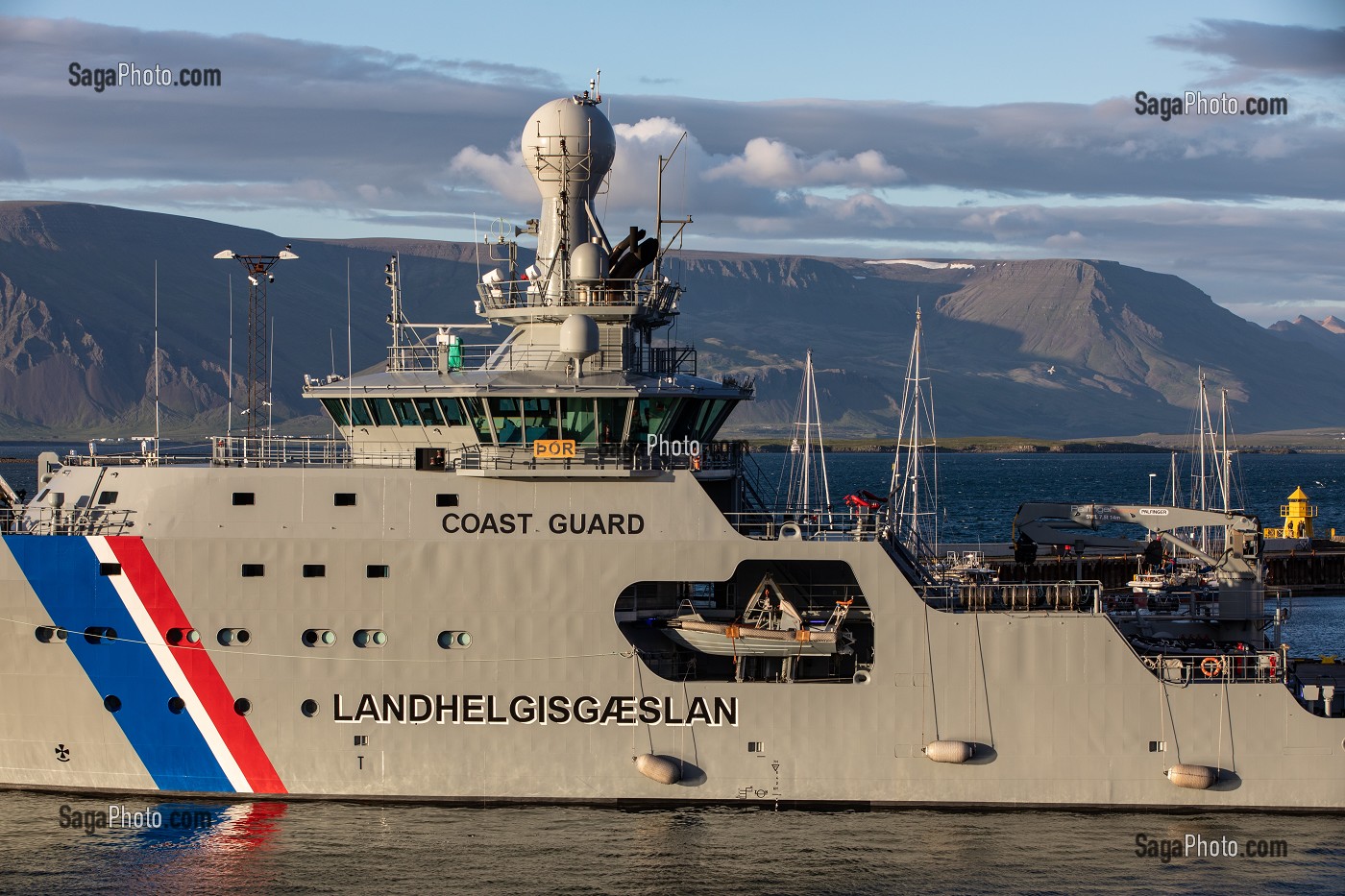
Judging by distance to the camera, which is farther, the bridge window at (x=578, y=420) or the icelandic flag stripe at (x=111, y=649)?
the bridge window at (x=578, y=420)

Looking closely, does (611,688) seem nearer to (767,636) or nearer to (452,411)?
(767,636)

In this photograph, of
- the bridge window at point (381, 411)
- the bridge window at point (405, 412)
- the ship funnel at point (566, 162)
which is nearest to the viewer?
the bridge window at point (405, 412)

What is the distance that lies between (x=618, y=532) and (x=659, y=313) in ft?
14.3

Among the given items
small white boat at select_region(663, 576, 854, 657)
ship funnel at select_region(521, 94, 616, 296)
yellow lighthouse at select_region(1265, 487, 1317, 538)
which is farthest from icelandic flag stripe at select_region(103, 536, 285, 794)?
yellow lighthouse at select_region(1265, 487, 1317, 538)

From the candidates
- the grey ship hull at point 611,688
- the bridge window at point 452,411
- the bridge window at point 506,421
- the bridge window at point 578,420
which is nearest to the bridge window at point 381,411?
the bridge window at point 452,411

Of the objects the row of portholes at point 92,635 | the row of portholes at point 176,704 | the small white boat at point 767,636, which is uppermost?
the row of portholes at point 92,635

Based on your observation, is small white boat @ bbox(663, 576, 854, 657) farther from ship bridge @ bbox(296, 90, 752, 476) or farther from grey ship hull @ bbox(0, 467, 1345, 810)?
ship bridge @ bbox(296, 90, 752, 476)

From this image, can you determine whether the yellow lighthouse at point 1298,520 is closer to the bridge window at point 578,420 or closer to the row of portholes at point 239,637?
the bridge window at point 578,420

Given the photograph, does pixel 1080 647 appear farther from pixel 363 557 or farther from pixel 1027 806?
pixel 363 557

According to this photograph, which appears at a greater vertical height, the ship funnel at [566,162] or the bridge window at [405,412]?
the ship funnel at [566,162]

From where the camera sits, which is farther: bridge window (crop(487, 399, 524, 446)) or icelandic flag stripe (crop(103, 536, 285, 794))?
Answer: bridge window (crop(487, 399, 524, 446))

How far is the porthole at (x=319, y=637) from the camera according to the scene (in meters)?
22.3

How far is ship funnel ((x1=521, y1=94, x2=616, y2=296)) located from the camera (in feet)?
83.9

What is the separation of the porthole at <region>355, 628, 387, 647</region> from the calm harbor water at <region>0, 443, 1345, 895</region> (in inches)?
94.4
